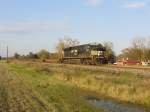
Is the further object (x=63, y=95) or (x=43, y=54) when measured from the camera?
(x=43, y=54)

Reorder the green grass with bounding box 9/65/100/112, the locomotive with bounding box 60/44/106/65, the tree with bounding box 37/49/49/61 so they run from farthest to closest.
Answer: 1. the tree with bounding box 37/49/49/61
2. the locomotive with bounding box 60/44/106/65
3. the green grass with bounding box 9/65/100/112

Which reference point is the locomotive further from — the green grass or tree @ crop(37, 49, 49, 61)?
tree @ crop(37, 49, 49, 61)

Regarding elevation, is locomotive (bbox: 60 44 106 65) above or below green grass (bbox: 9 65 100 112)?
above

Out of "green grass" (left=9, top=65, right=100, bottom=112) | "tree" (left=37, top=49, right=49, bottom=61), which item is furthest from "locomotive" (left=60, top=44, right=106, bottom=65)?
"tree" (left=37, top=49, right=49, bottom=61)

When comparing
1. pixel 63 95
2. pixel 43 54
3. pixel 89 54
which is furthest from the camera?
pixel 43 54

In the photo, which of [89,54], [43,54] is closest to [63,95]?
[89,54]

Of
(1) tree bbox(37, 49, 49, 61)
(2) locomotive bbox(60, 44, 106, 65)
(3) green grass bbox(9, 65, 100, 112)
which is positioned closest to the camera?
(3) green grass bbox(9, 65, 100, 112)

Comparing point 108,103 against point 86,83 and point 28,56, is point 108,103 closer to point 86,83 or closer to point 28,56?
point 86,83

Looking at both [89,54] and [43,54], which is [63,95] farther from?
[43,54]

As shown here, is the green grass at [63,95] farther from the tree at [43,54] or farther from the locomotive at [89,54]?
the tree at [43,54]

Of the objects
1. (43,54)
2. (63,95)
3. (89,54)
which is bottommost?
(63,95)

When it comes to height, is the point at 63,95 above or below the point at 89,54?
below

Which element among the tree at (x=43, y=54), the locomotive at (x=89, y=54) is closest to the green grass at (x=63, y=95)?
the locomotive at (x=89, y=54)

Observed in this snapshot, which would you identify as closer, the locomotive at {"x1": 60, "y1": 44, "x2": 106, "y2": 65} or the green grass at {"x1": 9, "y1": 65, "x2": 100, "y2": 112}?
the green grass at {"x1": 9, "y1": 65, "x2": 100, "y2": 112}
